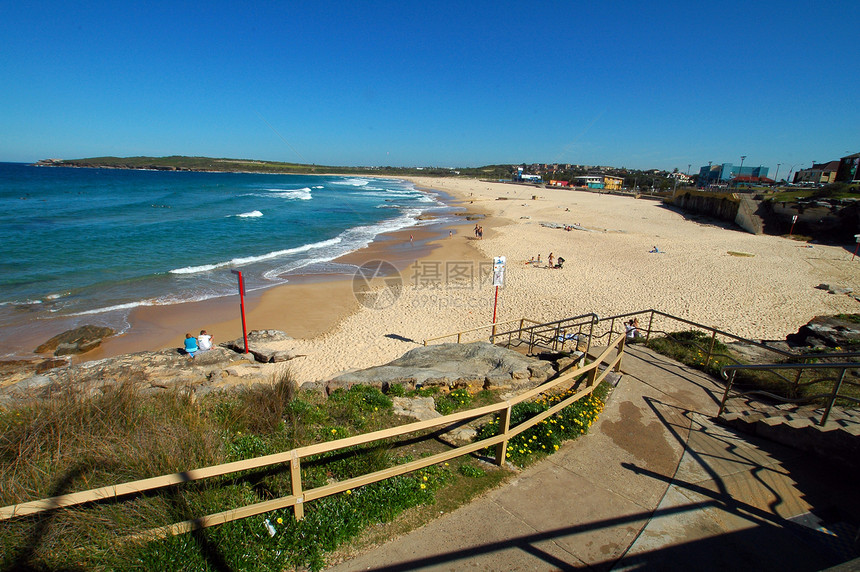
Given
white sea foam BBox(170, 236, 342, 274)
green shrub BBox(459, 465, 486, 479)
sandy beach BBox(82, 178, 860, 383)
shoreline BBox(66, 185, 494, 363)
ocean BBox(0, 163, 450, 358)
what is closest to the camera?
green shrub BBox(459, 465, 486, 479)

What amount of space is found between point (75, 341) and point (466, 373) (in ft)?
47.8

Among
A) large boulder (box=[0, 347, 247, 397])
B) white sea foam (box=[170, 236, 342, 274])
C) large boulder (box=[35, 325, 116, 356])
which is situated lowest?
white sea foam (box=[170, 236, 342, 274])

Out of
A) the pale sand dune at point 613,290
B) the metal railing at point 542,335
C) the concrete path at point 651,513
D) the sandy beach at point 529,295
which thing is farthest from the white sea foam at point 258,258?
the concrete path at point 651,513

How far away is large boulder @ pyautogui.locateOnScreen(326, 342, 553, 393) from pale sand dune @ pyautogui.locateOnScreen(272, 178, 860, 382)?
12.1 ft

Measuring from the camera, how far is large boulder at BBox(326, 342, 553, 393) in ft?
23.8

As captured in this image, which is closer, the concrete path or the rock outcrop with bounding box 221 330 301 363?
the concrete path

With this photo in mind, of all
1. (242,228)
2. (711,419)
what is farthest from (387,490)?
(242,228)

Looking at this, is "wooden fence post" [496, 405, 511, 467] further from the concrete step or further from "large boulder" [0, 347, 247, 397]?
"large boulder" [0, 347, 247, 397]

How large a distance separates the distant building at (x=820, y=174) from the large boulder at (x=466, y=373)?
3788 inches

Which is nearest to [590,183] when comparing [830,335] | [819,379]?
[830,335]

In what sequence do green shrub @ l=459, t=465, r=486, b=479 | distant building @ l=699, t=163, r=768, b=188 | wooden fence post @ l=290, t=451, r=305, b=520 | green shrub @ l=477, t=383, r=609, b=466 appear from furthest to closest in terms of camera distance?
distant building @ l=699, t=163, r=768, b=188 → green shrub @ l=477, t=383, r=609, b=466 → green shrub @ l=459, t=465, r=486, b=479 → wooden fence post @ l=290, t=451, r=305, b=520

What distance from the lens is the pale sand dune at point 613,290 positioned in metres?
14.6

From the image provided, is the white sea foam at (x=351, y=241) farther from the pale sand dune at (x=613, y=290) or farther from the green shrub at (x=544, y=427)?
the green shrub at (x=544, y=427)

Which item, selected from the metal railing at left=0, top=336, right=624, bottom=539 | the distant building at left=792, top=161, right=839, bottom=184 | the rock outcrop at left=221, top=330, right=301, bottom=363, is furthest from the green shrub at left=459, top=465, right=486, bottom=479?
the distant building at left=792, top=161, right=839, bottom=184
